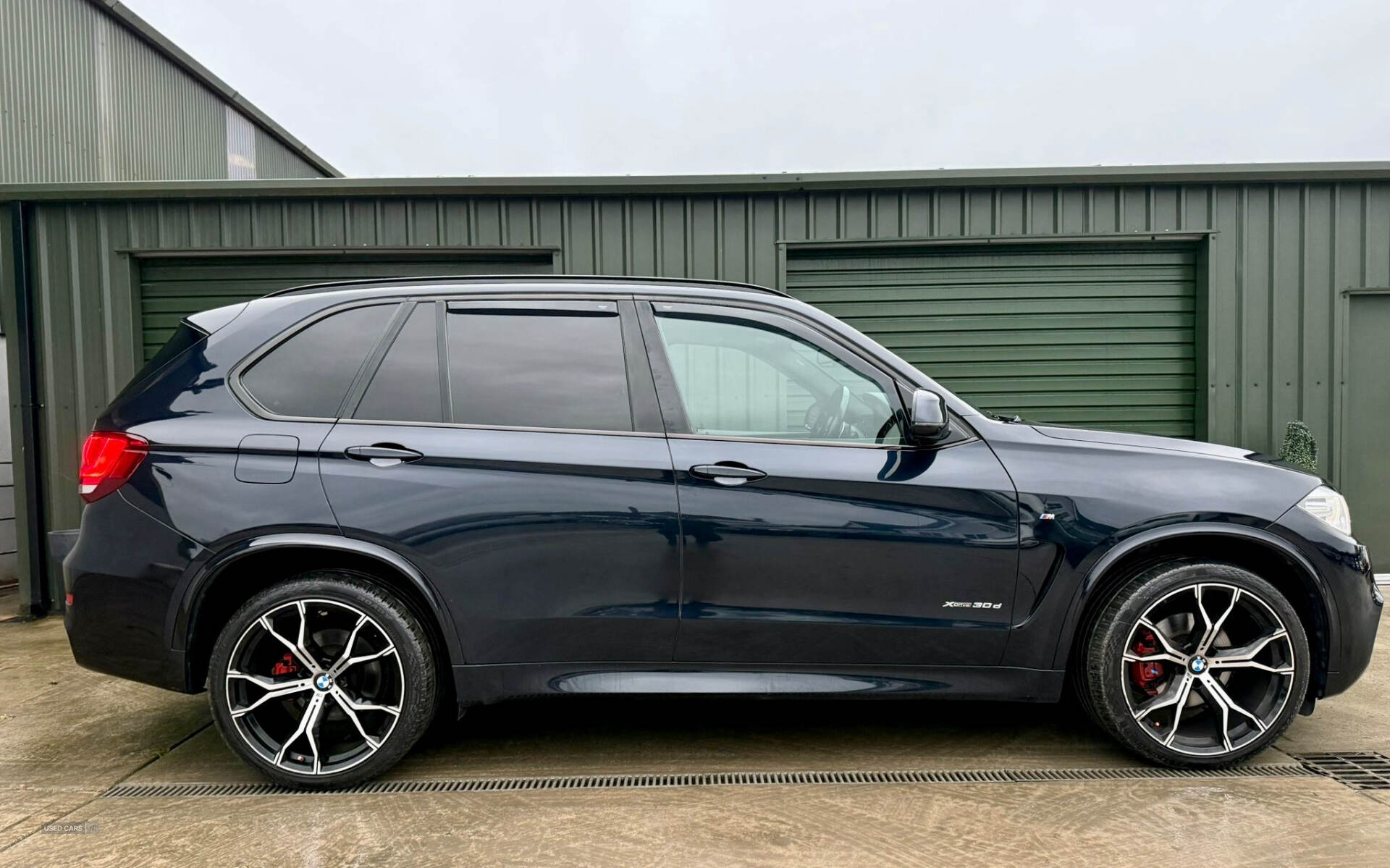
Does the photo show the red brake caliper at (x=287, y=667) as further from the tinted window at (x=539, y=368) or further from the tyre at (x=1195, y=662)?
the tyre at (x=1195, y=662)

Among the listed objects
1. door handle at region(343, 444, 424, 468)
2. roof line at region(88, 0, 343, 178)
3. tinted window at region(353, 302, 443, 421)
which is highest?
roof line at region(88, 0, 343, 178)

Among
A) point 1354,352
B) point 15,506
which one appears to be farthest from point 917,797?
point 15,506

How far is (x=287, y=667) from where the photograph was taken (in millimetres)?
2732

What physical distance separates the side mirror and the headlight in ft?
4.54

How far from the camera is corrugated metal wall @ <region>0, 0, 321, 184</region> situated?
25.9 feet

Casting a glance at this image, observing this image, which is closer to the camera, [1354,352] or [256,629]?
[256,629]

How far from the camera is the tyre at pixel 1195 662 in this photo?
2.74 metres

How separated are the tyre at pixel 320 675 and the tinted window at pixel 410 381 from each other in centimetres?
61

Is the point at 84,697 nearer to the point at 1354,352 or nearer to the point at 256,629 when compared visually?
the point at 256,629

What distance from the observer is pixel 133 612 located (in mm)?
2672

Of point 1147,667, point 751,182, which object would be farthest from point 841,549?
point 751,182

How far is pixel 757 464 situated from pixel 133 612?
227cm

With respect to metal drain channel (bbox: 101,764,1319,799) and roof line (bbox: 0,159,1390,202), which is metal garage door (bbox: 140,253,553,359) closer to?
roof line (bbox: 0,159,1390,202)

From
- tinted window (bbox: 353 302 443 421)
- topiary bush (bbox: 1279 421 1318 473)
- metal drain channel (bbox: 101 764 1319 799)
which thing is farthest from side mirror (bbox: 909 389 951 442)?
topiary bush (bbox: 1279 421 1318 473)
